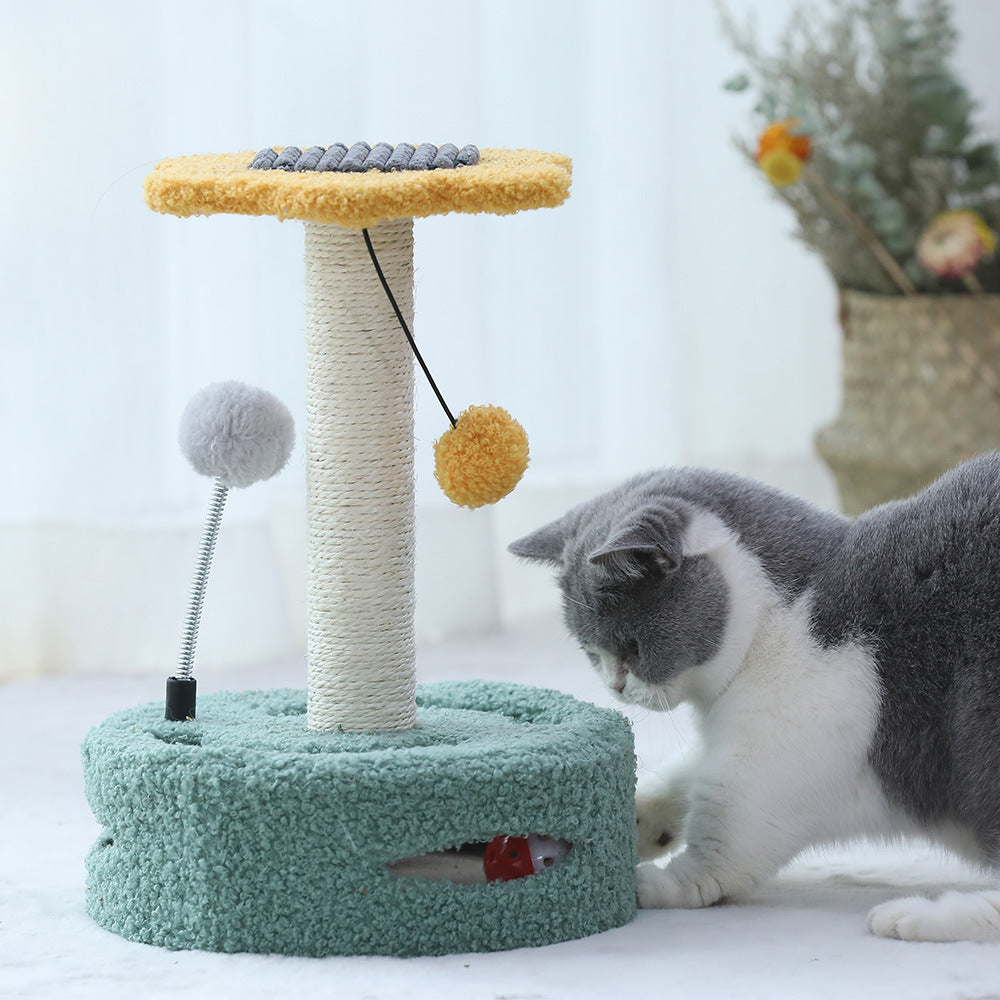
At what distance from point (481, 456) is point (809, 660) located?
257 millimetres

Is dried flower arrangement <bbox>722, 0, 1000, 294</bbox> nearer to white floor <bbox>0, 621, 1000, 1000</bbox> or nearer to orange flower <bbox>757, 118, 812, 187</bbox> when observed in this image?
orange flower <bbox>757, 118, 812, 187</bbox>

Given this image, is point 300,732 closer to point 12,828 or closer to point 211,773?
point 211,773

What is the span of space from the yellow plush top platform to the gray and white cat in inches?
8.7

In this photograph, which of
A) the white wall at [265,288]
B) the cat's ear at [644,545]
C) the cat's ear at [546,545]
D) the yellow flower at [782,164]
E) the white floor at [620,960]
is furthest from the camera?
Answer: the yellow flower at [782,164]

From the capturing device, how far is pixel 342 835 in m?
0.86

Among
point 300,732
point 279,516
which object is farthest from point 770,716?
point 279,516

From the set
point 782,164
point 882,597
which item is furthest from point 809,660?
point 782,164

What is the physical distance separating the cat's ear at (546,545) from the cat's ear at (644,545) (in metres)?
0.09

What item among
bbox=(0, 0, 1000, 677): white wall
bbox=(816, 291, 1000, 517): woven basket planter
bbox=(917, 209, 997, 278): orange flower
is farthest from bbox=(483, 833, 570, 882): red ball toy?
bbox=(917, 209, 997, 278): orange flower

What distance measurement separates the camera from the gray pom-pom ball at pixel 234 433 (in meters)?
0.97

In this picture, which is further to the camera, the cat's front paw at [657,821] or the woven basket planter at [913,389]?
the woven basket planter at [913,389]

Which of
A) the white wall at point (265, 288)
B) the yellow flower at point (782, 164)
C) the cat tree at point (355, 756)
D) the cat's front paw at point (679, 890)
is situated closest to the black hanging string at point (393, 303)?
the cat tree at point (355, 756)

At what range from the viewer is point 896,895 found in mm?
1034

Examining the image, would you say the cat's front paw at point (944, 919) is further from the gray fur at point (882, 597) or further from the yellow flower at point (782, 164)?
the yellow flower at point (782, 164)
